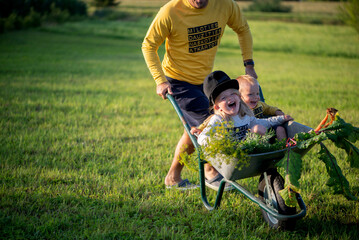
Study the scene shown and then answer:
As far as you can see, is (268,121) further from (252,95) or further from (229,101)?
(229,101)

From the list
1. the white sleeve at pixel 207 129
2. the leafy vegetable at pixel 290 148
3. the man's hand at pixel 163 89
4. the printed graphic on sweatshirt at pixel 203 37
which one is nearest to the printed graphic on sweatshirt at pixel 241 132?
the white sleeve at pixel 207 129

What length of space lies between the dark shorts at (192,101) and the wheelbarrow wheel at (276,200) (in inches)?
40.0

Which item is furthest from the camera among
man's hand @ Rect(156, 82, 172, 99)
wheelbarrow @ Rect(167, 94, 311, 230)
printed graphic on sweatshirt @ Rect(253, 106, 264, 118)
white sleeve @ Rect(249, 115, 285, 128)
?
printed graphic on sweatshirt @ Rect(253, 106, 264, 118)

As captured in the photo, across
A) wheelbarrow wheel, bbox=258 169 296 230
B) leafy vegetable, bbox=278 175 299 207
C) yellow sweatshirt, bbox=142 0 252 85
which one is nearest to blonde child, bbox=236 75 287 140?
yellow sweatshirt, bbox=142 0 252 85

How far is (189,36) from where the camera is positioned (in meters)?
3.72

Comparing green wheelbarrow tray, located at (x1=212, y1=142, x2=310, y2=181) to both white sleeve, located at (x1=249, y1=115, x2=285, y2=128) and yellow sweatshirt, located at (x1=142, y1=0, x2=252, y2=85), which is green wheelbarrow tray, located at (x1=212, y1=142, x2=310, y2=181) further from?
yellow sweatshirt, located at (x1=142, y1=0, x2=252, y2=85)

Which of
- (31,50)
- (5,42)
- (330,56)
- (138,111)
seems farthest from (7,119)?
(330,56)

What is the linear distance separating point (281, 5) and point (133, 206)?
57.0m

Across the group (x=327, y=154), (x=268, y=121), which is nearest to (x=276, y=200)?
(x=327, y=154)

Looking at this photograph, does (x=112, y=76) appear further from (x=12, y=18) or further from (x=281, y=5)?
(x=281, y=5)

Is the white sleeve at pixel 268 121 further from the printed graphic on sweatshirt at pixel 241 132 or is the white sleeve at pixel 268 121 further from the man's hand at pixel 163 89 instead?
the man's hand at pixel 163 89

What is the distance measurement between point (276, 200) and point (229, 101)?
914 millimetres

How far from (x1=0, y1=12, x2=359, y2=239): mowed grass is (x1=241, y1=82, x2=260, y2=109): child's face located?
1.03m

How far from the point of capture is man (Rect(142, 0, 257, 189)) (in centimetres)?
357
